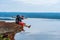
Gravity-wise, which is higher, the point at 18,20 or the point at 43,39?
the point at 18,20

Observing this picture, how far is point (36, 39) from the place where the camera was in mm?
21797

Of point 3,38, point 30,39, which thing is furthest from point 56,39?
point 3,38

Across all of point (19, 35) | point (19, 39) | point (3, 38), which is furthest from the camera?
point (19, 35)

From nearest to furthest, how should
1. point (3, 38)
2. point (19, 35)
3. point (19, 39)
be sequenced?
point (3, 38), point (19, 39), point (19, 35)

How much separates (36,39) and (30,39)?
0.57 m

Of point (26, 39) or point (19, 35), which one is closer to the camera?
point (26, 39)

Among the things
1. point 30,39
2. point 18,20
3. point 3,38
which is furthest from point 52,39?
point 3,38

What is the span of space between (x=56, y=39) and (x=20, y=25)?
3.09m

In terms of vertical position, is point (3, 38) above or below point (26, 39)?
above

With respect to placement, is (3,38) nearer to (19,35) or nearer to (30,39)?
(30,39)

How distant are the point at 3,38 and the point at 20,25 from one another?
9705mm

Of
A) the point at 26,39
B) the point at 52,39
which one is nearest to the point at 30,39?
the point at 26,39

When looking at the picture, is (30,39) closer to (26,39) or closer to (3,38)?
(26,39)

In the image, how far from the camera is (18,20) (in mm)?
21938
